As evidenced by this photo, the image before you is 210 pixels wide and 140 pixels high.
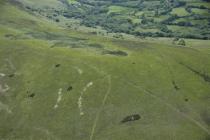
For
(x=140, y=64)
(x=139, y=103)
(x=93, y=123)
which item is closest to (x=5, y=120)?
(x=93, y=123)

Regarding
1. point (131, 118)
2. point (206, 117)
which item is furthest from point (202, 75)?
point (131, 118)

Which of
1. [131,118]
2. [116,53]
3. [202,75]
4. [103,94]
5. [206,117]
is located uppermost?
[116,53]

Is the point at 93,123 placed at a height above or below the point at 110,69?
below

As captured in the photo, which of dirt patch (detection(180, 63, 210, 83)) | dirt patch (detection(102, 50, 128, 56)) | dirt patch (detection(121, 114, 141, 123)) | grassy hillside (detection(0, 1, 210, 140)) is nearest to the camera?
grassy hillside (detection(0, 1, 210, 140))

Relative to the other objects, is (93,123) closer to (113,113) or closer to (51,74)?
(113,113)

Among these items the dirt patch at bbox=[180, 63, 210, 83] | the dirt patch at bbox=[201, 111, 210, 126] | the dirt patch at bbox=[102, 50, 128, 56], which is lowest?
the dirt patch at bbox=[201, 111, 210, 126]

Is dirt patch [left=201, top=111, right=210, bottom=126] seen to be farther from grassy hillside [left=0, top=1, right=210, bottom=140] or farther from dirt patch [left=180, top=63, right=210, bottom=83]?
dirt patch [left=180, top=63, right=210, bottom=83]

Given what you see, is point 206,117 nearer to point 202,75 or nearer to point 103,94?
point 202,75

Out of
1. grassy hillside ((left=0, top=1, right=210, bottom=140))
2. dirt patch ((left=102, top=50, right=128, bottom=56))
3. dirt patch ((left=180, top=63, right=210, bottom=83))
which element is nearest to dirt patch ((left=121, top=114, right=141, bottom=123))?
grassy hillside ((left=0, top=1, right=210, bottom=140))

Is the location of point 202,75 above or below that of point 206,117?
above
